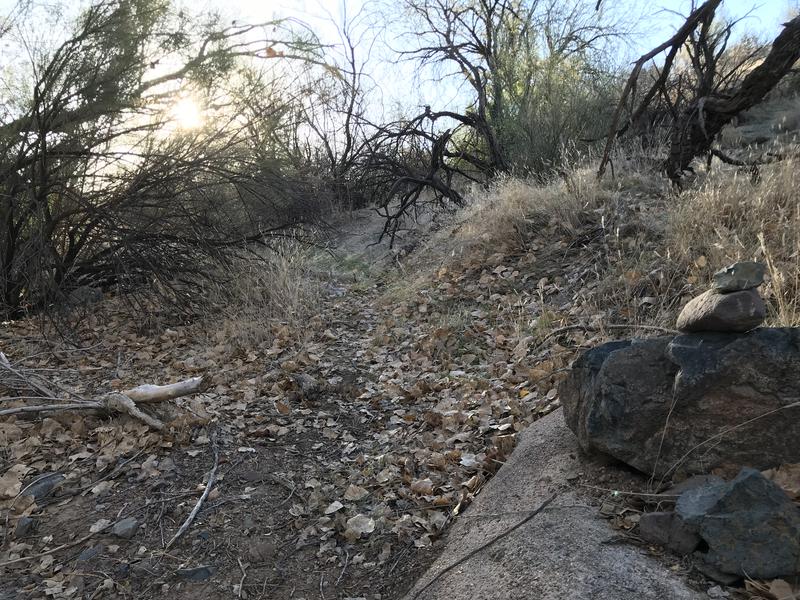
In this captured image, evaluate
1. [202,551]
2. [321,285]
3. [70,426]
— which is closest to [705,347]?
[202,551]

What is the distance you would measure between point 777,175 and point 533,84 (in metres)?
7.34

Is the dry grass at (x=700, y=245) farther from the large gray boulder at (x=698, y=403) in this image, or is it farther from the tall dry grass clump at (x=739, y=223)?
the large gray boulder at (x=698, y=403)

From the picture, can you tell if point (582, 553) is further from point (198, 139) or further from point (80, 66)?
point (80, 66)

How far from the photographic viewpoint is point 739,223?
474 centimetres

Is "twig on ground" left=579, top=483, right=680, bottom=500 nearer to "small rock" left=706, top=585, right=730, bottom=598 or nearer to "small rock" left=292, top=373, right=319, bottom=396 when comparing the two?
"small rock" left=706, top=585, right=730, bottom=598

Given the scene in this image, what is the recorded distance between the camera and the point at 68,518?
3.25 metres

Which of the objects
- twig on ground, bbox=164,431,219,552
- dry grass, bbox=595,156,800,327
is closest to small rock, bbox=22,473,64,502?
twig on ground, bbox=164,431,219,552

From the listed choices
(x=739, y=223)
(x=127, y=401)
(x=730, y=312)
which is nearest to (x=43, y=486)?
(x=127, y=401)

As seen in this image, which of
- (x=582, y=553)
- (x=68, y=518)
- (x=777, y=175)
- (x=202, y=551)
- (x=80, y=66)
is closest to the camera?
(x=582, y=553)

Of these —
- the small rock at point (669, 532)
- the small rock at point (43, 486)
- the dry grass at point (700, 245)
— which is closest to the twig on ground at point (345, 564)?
the small rock at point (669, 532)

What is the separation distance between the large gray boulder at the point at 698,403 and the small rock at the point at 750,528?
339 millimetres

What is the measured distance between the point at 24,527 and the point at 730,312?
3.67 metres

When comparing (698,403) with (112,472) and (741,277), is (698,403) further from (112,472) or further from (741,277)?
(112,472)

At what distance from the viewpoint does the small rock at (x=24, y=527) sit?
3.12m
